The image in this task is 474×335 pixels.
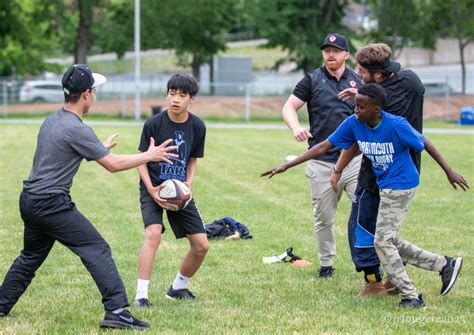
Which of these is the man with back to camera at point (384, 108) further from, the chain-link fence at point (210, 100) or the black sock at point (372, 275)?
the chain-link fence at point (210, 100)

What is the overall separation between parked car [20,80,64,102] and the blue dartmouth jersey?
4374 centimetres

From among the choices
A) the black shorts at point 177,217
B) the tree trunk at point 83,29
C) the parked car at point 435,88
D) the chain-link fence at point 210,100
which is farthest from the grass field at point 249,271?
the tree trunk at point 83,29

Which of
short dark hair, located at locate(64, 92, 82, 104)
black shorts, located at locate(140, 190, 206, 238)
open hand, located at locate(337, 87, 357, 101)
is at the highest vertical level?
short dark hair, located at locate(64, 92, 82, 104)

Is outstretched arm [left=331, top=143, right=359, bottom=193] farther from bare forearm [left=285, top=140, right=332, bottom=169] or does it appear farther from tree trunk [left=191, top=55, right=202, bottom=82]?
tree trunk [left=191, top=55, right=202, bottom=82]

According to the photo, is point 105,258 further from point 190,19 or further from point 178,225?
point 190,19

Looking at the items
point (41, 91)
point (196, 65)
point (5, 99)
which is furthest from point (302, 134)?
point (196, 65)

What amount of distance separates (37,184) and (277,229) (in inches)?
214

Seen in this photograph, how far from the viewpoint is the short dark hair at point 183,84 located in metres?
6.66

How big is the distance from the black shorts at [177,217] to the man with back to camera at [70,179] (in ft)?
2.63

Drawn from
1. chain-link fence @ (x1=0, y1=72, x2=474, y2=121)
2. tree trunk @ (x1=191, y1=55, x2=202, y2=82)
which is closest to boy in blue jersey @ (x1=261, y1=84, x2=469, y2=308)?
chain-link fence @ (x1=0, y1=72, x2=474, y2=121)

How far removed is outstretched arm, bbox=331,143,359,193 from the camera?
7.11 m

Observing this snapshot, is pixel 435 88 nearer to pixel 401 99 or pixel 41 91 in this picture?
pixel 41 91

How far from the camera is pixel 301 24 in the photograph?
50281mm

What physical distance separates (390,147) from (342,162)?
790 millimetres
